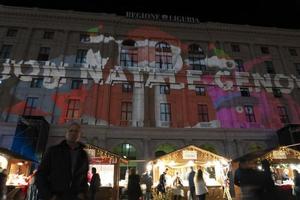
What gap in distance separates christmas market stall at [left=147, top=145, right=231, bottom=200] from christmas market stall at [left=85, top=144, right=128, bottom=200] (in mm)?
2654

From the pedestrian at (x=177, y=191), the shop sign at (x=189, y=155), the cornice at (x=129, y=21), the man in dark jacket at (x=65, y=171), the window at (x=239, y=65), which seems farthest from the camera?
the window at (x=239, y=65)

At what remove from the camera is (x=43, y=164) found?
118 inches

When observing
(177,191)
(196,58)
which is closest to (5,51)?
(196,58)

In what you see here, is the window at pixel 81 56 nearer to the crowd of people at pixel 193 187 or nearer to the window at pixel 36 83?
the window at pixel 36 83

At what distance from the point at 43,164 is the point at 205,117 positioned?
23.9m

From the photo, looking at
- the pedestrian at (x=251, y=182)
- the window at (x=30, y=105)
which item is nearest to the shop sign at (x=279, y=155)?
the pedestrian at (x=251, y=182)

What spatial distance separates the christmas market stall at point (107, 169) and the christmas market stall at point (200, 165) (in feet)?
8.71

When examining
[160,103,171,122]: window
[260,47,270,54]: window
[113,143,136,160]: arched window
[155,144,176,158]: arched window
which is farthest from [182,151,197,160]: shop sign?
[260,47,270,54]: window

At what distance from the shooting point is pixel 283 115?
26.7 metres

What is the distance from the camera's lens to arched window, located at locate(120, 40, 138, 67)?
90.5 feet

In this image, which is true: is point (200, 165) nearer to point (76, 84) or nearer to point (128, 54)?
point (76, 84)

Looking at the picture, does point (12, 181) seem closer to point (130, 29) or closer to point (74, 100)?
point (74, 100)

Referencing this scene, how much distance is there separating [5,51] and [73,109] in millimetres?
10441

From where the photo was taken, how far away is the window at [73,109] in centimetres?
2386
